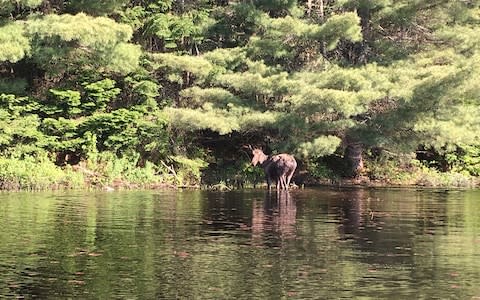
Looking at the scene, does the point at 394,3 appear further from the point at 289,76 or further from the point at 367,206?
the point at 367,206

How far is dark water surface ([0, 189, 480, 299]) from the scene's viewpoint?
29.0 ft

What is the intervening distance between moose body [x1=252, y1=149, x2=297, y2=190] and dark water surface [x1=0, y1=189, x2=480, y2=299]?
210 inches

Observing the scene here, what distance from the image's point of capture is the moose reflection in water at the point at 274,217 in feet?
44.7

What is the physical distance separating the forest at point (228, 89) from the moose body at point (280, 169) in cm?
107

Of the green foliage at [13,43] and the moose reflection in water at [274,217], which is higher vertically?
the green foliage at [13,43]

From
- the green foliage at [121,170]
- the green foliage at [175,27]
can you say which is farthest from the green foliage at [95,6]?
the green foliage at [121,170]

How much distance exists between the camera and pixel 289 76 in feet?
90.6

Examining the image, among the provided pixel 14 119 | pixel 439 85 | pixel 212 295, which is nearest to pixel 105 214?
pixel 212 295

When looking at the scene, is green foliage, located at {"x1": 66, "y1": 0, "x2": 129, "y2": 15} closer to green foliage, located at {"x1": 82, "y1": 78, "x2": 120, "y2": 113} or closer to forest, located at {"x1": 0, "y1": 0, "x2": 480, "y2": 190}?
forest, located at {"x1": 0, "y1": 0, "x2": 480, "y2": 190}

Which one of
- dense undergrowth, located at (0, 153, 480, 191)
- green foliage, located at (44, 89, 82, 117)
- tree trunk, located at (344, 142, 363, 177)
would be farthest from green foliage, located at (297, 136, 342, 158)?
green foliage, located at (44, 89, 82, 117)

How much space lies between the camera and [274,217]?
53.7 feet

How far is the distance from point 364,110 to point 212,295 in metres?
18.2

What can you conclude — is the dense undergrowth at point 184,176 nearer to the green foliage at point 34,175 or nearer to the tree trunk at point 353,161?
the green foliage at point 34,175

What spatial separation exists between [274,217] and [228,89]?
40.7ft
